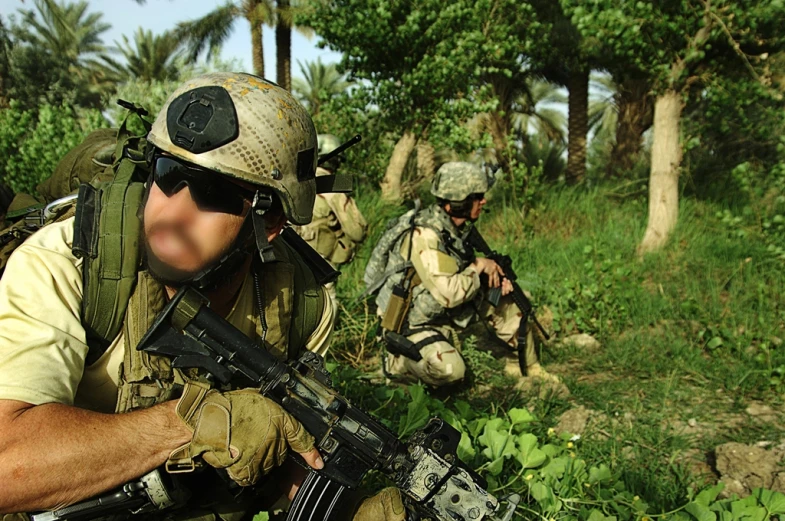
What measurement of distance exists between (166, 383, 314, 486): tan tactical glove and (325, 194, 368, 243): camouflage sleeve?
407cm

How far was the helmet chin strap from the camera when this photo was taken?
1720mm

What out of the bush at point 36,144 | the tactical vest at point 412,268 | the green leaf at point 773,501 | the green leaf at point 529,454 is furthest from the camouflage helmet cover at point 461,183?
the bush at point 36,144

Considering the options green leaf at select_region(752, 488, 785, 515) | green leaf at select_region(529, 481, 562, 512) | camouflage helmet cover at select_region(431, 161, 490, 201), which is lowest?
green leaf at select_region(529, 481, 562, 512)

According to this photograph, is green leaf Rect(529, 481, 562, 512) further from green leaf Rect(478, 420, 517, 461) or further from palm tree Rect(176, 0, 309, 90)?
palm tree Rect(176, 0, 309, 90)

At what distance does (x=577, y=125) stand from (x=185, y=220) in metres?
11.9

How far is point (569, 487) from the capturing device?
259 centimetres

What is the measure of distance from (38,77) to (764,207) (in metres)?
21.5

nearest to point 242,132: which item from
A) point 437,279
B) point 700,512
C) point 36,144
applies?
point 700,512

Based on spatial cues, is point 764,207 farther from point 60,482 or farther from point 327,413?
point 60,482

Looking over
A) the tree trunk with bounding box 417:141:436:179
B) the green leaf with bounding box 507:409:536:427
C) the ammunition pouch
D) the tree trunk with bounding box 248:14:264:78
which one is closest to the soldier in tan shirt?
the green leaf with bounding box 507:409:536:427

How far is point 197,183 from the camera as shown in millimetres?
1660

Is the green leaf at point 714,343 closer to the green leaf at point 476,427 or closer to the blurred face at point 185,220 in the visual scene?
the green leaf at point 476,427

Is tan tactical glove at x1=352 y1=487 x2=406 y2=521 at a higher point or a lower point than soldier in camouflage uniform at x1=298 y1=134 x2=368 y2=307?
lower

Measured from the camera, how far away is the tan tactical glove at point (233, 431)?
152 centimetres
